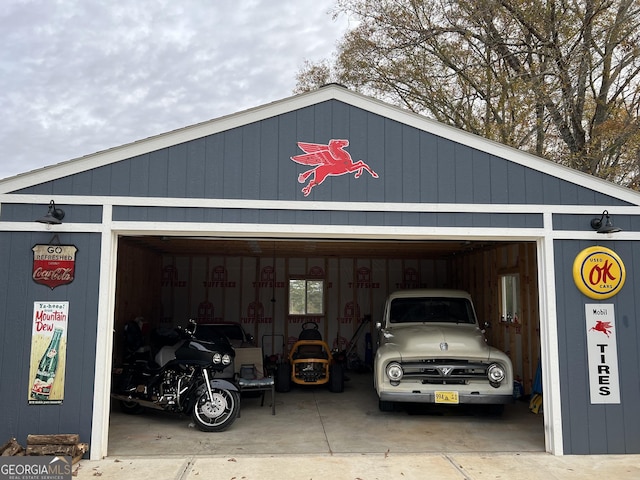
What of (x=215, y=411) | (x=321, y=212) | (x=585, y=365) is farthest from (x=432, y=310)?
(x=215, y=411)

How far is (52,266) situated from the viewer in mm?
5480

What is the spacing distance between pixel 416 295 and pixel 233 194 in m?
4.13

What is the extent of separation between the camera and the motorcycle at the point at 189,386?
255 inches

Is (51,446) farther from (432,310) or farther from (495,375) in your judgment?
(432,310)

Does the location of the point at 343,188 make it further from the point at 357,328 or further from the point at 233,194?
the point at 357,328

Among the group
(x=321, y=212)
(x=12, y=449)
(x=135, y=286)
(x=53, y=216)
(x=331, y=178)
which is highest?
(x=331, y=178)

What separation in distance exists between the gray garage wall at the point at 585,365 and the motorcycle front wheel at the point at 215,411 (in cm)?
404

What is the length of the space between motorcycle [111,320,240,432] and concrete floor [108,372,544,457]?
23 centimetres

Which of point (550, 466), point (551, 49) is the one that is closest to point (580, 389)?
point (550, 466)

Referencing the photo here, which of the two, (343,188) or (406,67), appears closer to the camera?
(343,188)

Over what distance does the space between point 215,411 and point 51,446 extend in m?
1.96

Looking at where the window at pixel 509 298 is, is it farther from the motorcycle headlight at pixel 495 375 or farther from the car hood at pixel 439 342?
the motorcycle headlight at pixel 495 375

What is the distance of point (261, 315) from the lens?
41.4ft

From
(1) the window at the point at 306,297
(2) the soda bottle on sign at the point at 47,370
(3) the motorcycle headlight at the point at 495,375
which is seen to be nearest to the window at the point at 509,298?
(3) the motorcycle headlight at the point at 495,375
